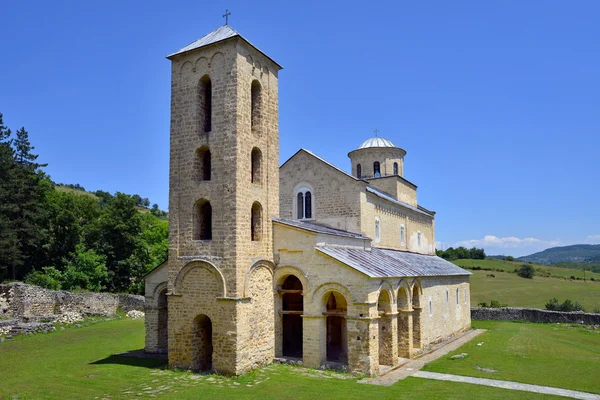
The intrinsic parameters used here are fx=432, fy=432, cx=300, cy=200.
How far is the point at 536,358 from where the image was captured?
19406mm

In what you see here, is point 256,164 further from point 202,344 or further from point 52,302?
point 52,302

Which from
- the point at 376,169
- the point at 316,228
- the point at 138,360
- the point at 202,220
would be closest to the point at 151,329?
the point at 138,360

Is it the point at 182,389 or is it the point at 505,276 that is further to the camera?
the point at 505,276

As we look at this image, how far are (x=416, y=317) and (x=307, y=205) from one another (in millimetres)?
8008

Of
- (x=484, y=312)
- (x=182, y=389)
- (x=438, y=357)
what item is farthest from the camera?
(x=484, y=312)

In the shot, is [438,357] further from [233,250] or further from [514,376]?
[233,250]

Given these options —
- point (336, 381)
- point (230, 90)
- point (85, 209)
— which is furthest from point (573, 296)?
point (85, 209)

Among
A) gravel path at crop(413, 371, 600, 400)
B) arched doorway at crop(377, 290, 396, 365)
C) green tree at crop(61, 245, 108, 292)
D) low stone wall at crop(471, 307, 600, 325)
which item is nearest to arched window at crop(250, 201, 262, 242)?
arched doorway at crop(377, 290, 396, 365)

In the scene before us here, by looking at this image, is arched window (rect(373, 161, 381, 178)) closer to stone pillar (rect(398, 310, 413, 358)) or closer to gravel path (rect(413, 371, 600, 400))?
stone pillar (rect(398, 310, 413, 358))

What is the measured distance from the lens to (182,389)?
1361 cm

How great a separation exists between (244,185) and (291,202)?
7.75m

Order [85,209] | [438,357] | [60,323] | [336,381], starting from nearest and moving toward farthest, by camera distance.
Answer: [336,381], [438,357], [60,323], [85,209]

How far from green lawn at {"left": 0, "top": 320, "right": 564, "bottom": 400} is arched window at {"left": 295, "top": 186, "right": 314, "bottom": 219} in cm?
913

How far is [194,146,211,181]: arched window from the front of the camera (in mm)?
17156
